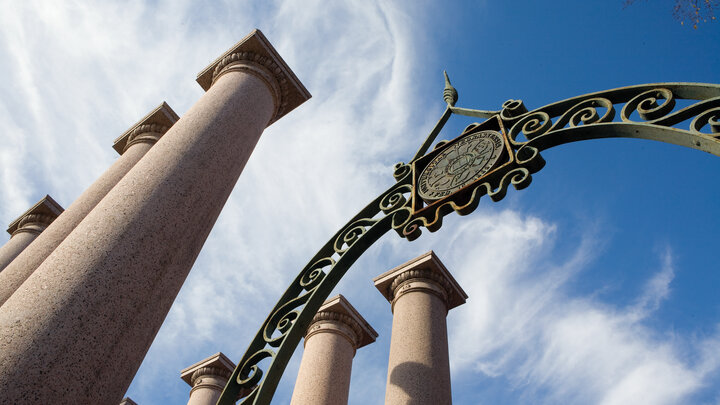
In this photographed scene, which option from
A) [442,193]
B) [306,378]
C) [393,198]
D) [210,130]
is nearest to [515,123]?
[442,193]

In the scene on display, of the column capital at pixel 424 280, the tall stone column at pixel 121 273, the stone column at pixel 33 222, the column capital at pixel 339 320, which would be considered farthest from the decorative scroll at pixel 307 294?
the stone column at pixel 33 222

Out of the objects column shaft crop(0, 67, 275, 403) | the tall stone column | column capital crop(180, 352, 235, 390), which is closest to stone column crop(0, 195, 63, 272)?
column capital crop(180, 352, 235, 390)

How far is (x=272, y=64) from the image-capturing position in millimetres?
9906

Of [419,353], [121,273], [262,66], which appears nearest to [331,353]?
[419,353]

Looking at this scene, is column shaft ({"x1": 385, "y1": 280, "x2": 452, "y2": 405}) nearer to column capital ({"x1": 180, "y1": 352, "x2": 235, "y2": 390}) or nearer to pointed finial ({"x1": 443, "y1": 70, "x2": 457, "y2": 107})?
pointed finial ({"x1": 443, "y1": 70, "x2": 457, "y2": 107})

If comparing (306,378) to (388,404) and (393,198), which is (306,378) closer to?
(388,404)

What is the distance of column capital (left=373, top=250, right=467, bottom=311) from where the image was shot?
49.8 feet

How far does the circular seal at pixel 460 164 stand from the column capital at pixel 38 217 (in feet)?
44.0

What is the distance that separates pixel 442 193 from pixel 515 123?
4.41 ft

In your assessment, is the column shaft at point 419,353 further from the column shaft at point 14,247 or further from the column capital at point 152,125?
the column shaft at point 14,247

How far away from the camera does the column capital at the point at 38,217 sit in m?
15.8

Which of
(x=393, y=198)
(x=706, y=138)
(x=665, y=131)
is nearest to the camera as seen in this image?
(x=706, y=138)

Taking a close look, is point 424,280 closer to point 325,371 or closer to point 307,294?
point 325,371

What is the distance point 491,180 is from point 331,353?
10873 mm
